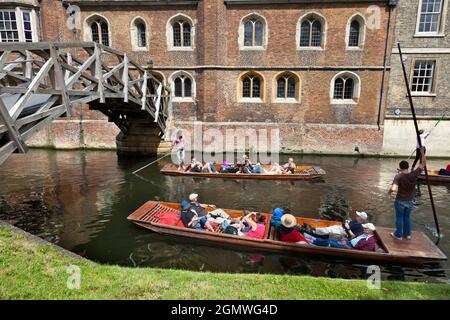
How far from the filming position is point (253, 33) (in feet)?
54.3

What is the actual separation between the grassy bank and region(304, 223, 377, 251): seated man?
157cm

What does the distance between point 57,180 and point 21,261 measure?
793 centimetres

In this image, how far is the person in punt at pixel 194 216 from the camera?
7125mm

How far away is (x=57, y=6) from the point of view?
53.2 ft

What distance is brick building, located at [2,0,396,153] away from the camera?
15.9 metres

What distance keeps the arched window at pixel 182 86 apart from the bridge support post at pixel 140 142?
2773 mm

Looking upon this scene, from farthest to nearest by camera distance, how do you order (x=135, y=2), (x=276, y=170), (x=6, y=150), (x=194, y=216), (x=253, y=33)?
(x=253, y=33)
(x=135, y=2)
(x=276, y=170)
(x=194, y=216)
(x=6, y=150)

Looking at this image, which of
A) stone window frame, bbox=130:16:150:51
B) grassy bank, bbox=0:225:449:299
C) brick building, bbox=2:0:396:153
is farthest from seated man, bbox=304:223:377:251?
stone window frame, bbox=130:16:150:51

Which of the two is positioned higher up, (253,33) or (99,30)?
(99,30)

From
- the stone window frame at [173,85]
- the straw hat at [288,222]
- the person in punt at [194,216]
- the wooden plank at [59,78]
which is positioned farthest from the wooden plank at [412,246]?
the stone window frame at [173,85]

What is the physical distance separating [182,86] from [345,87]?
9.10 metres

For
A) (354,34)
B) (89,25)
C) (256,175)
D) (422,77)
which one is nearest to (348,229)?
(256,175)

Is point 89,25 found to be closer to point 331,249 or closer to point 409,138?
point 331,249
